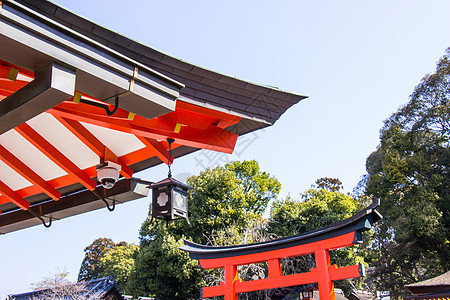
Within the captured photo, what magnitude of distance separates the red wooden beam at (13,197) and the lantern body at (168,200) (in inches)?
62.5

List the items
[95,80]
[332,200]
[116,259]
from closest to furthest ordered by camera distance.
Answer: [95,80] < [332,200] < [116,259]

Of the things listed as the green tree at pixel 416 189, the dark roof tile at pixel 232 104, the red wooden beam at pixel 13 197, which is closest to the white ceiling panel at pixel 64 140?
the red wooden beam at pixel 13 197

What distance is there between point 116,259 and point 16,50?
28.9 m

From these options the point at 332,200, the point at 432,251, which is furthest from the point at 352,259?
the point at 432,251

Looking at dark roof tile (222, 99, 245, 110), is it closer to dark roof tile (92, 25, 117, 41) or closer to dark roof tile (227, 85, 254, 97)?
dark roof tile (227, 85, 254, 97)

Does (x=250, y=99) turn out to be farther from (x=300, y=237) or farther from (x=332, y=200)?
(x=332, y=200)

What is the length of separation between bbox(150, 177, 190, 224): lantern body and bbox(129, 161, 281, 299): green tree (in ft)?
36.7

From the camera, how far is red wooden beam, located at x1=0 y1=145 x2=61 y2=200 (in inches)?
124

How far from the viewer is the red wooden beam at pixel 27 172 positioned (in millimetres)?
→ 3146

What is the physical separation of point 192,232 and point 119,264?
14.3 metres

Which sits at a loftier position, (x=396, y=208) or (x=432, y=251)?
(x=396, y=208)

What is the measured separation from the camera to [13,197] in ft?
11.8

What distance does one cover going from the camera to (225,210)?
15.2 m

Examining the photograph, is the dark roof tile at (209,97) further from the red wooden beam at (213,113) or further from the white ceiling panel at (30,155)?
the white ceiling panel at (30,155)
